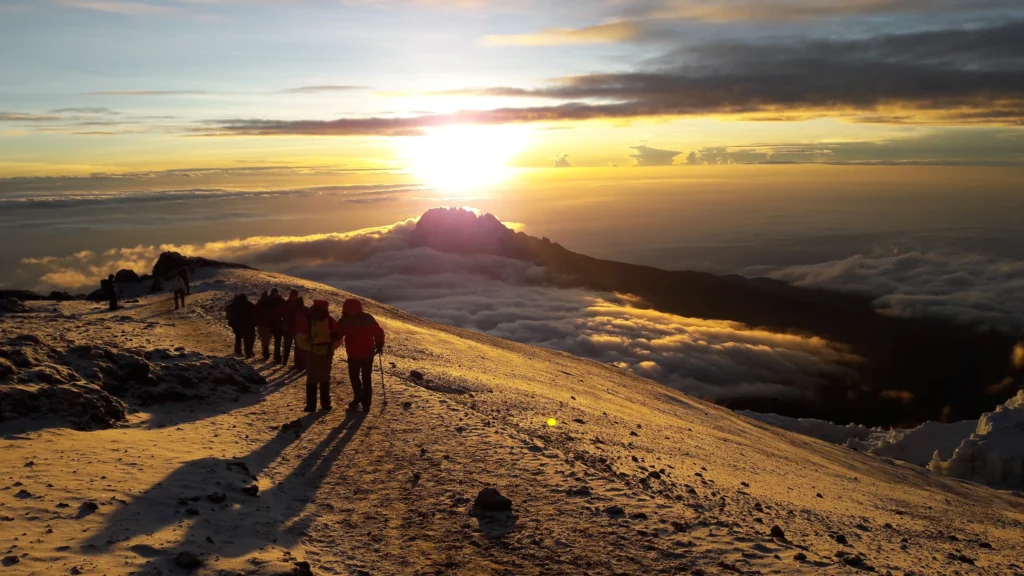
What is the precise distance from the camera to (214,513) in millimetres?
7719

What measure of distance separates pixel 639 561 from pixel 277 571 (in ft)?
12.3

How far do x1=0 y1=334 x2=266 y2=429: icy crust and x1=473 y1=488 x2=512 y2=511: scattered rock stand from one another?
6.71 metres

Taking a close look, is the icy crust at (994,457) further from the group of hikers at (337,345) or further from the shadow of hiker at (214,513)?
the shadow of hiker at (214,513)

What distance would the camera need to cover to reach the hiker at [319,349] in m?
13.1

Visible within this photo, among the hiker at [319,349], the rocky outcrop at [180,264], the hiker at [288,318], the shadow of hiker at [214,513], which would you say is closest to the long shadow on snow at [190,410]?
the hiker at [319,349]

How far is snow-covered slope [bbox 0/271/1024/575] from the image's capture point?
7.07 m

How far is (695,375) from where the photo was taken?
195875 mm

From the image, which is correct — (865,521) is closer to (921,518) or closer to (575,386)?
(921,518)

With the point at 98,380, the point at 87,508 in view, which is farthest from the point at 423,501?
the point at 98,380

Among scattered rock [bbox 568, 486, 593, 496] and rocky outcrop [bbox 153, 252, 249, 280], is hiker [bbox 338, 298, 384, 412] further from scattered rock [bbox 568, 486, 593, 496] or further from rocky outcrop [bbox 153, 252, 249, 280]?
rocky outcrop [bbox 153, 252, 249, 280]

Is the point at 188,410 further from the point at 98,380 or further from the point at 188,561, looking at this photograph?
the point at 188,561

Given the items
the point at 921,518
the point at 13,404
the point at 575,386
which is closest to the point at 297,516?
the point at 13,404

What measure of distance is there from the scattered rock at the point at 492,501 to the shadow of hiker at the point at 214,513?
212 cm

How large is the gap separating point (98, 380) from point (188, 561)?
25.1 ft
